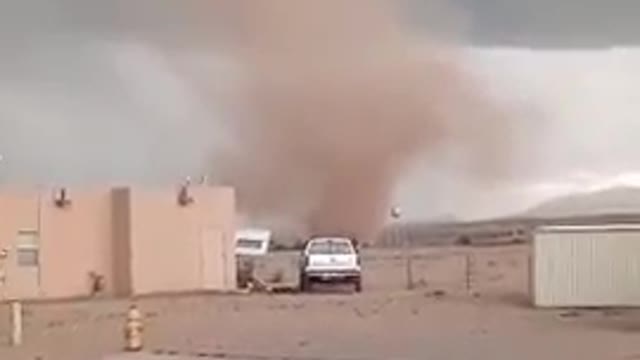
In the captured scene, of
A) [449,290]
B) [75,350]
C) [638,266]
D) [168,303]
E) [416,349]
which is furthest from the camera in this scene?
[449,290]

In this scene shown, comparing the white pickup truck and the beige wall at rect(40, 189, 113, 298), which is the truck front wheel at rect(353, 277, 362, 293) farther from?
the beige wall at rect(40, 189, 113, 298)

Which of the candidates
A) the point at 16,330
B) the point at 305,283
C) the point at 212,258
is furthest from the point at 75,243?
the point at 16,330

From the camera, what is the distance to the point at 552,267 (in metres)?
35.7

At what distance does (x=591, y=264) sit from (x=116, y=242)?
17.1 metres

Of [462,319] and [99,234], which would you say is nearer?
[462,319]

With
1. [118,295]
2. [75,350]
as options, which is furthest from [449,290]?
[75,350]

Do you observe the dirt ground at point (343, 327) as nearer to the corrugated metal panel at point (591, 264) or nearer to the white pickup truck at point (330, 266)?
the white pickup truck at point (330, 266)

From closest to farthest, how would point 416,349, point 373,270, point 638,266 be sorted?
point 416,349, point 638,266, point 373,270

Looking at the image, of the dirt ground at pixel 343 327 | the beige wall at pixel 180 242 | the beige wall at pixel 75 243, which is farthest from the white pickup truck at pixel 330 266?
the beige wall at pixel 75 243

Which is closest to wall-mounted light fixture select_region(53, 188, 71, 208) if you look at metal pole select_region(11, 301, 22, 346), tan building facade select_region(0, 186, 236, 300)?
tan building facade select_region(0, 186, 236, 300)

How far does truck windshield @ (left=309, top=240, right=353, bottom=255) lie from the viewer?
47438mm

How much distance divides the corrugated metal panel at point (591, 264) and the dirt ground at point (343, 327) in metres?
1.18

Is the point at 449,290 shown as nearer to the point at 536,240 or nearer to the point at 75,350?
the point at 536,240

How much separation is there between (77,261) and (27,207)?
2.38 m
